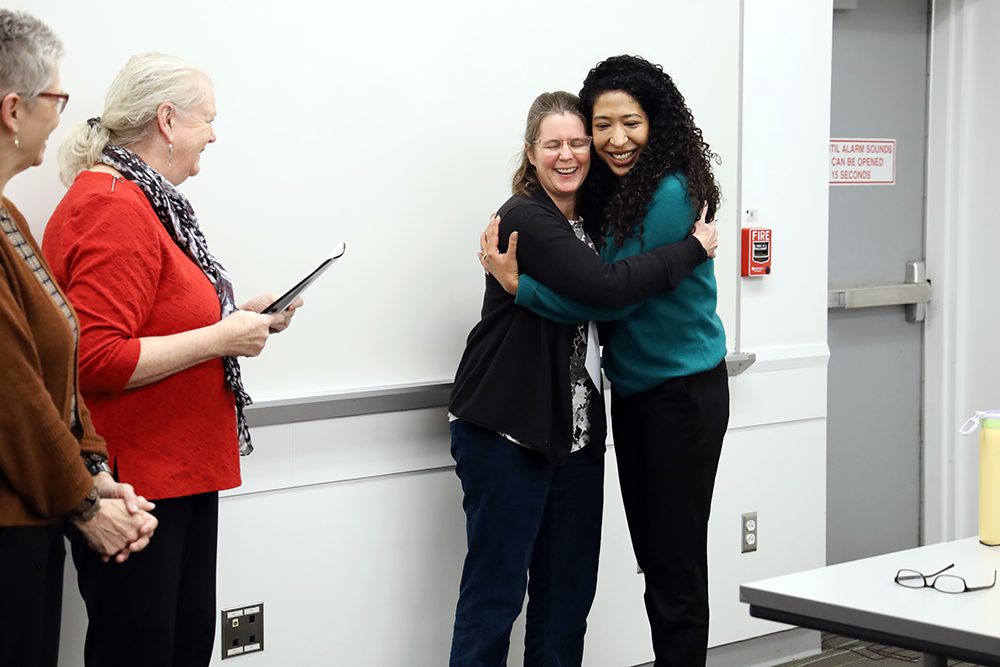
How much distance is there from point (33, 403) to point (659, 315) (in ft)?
4.21

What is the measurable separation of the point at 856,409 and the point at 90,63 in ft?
9.30

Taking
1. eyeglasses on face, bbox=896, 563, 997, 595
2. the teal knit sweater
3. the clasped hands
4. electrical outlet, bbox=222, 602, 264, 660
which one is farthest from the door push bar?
the clasped hands

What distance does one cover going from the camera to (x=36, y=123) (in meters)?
1.19

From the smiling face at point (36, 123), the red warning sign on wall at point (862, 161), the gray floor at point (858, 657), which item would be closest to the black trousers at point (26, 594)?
the smiling face at point (36, 123)

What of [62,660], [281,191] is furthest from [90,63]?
[62,660]

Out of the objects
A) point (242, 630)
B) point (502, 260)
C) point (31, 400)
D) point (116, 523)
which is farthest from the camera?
point (242, 630)

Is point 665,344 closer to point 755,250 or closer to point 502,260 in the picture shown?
point 502,260

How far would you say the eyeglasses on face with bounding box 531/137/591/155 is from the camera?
6.59 ft

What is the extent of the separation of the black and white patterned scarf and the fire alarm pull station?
1708mm

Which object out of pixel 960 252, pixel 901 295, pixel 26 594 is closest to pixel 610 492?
pixel 901 295

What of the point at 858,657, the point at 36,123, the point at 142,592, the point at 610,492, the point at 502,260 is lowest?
the point at 858,657

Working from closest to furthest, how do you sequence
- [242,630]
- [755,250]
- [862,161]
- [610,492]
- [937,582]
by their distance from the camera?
[937,582] → [242,630] → [610,492] → [755,250] → [862,161]

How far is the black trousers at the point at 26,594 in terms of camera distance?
3.71 ft

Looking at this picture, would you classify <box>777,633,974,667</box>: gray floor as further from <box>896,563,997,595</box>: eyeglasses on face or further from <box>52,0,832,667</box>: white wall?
<box>896,563,997,595</box>: eyeglasses on face
